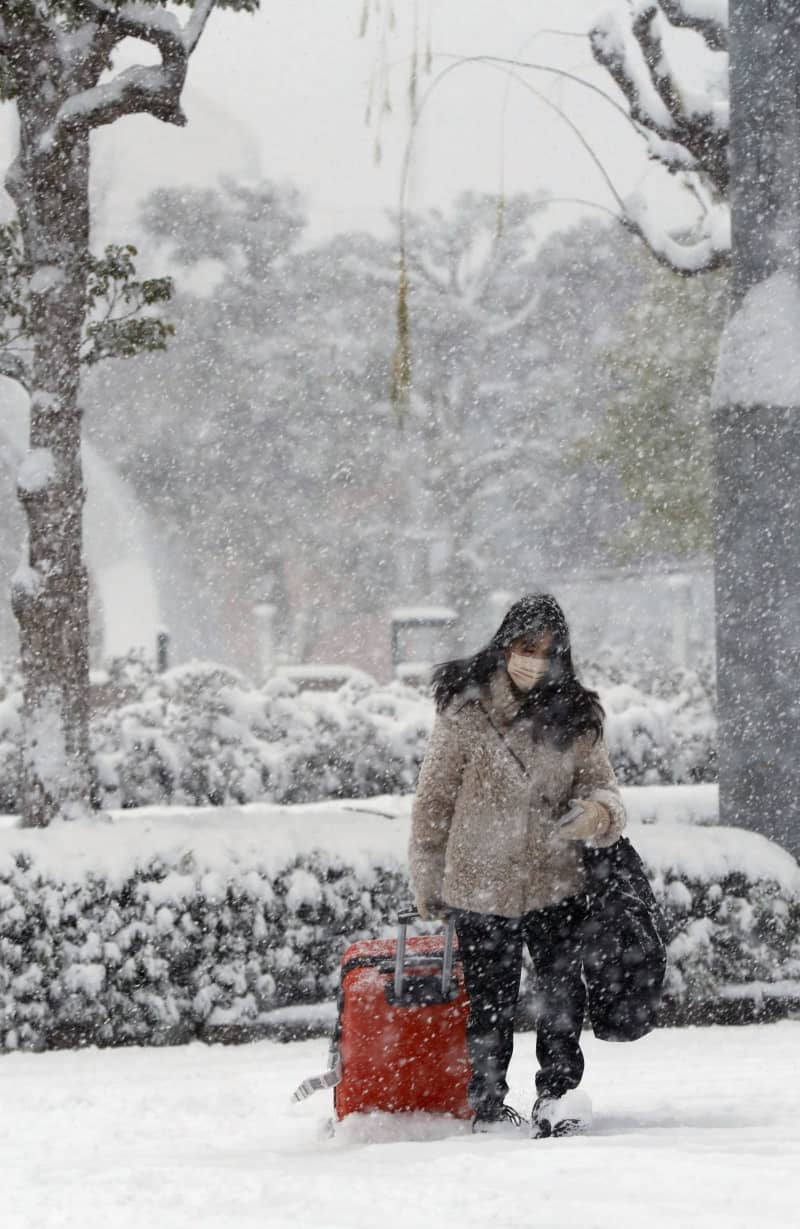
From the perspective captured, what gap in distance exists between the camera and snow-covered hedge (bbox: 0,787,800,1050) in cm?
637

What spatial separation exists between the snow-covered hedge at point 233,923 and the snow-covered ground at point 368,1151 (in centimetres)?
18

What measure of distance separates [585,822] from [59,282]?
17.6ft

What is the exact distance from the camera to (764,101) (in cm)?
787

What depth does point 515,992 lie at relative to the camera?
443 cm

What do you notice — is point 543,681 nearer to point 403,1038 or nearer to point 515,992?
point 515,992

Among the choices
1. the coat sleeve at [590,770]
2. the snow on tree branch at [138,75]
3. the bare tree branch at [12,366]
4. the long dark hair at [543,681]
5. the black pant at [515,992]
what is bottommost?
the black pant at [515,992]

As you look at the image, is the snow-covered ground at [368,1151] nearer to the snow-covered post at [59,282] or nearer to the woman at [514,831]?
the woman at [514,831]

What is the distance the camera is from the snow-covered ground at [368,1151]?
332 centimetres

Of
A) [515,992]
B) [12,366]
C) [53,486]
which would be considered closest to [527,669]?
[515,992]

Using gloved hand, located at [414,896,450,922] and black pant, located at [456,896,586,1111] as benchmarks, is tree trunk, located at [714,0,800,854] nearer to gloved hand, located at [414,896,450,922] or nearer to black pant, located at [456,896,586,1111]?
black pant, located at [456,896,586,1111]

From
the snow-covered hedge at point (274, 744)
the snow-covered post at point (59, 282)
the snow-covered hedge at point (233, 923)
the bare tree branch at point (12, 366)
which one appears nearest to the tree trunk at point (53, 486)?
the snow-covered post at point (59, 282)

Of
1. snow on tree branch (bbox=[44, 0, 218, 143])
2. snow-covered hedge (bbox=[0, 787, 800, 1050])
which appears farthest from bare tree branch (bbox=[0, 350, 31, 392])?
snow-covered hedge (bbox=[0, 787, 800, 1050])

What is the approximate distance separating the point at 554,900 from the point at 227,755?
8175 mm

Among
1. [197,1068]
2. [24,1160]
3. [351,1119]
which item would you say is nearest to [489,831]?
[351,1119]
